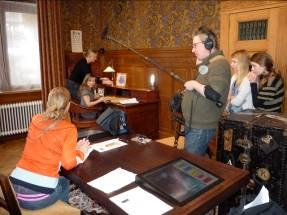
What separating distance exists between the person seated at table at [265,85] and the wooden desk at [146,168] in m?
1.15

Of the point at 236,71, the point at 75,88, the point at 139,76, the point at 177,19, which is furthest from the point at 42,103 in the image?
the point at 236,71

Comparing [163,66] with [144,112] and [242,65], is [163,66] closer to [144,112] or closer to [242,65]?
[144,112]

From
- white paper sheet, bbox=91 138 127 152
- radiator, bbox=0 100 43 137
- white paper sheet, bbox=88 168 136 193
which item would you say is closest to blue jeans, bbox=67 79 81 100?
radiator, bbox=0 100 43 137

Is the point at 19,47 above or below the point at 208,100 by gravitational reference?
above

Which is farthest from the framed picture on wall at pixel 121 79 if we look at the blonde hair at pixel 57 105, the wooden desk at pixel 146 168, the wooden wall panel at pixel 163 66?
the blonde hair at pixel 57 105

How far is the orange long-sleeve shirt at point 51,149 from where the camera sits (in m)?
1.56

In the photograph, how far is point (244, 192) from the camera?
195 cm

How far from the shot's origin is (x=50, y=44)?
457 cm

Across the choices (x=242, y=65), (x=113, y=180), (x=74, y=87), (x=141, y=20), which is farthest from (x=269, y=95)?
(x=74, y=87)

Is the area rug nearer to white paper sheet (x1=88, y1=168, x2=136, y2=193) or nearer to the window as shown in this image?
white paper sheet (x1=88, y1=168, x2=136, y2=193)

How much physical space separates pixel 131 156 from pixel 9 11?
391 centimetres

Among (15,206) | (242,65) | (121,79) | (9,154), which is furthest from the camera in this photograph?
(121,79)

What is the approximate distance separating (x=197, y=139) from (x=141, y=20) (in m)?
2.97

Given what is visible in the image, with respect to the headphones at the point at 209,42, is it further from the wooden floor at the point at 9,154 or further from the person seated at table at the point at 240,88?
the wooden floor at the point at 9,154
